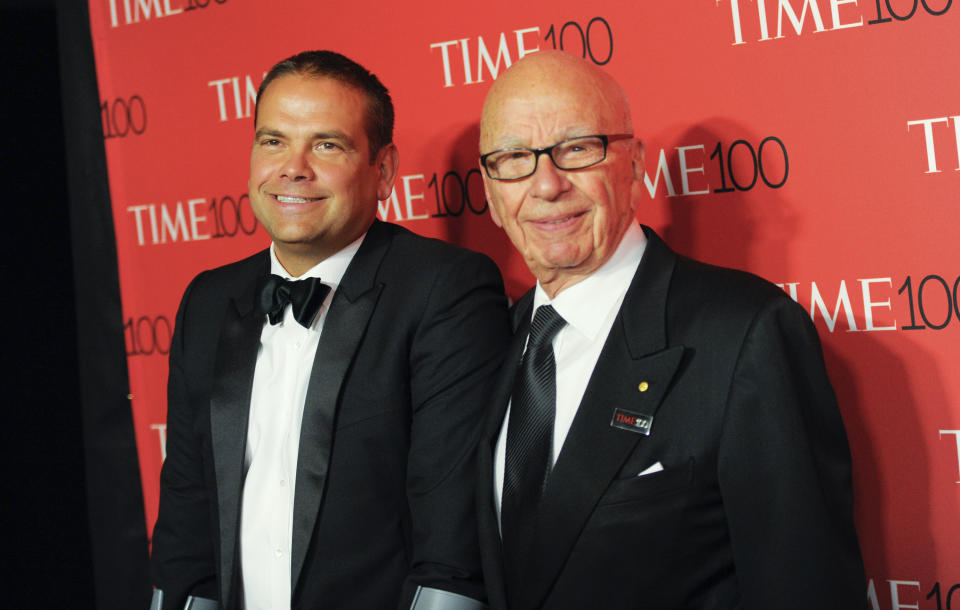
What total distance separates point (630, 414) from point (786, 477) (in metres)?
0.25

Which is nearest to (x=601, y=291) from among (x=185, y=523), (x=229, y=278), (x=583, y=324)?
(x=583, y=324)

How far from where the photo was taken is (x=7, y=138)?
3289mm

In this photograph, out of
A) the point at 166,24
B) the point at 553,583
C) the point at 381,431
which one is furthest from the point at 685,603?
the point at 166,24

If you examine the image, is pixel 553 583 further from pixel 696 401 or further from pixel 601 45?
pixel 601 45

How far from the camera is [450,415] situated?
191 centimetres

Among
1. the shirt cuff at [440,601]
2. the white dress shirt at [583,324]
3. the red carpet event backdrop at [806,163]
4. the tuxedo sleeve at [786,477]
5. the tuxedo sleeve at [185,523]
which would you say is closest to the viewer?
the tuxedo sleeve at [786,477]

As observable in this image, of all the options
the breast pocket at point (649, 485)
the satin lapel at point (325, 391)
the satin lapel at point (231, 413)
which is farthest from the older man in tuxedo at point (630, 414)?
the satin lapel at point (231, 413)

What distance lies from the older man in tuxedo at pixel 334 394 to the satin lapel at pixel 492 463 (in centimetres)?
11

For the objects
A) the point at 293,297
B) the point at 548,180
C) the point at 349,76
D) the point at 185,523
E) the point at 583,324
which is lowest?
the point at 185,523

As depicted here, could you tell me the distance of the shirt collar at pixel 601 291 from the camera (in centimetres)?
171

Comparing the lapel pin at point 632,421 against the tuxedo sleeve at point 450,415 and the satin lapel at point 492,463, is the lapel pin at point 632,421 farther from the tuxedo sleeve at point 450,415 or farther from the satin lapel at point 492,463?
the tuxedo sleeve at point 450,415

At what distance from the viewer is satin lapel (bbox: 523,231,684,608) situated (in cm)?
155

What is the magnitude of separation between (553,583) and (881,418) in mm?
850

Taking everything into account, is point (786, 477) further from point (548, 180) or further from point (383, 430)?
point (383, 430)
